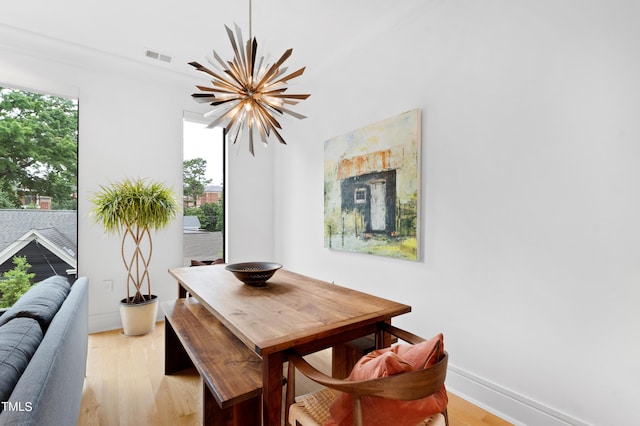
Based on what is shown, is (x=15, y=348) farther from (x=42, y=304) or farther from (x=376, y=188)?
(x=376, y=188)

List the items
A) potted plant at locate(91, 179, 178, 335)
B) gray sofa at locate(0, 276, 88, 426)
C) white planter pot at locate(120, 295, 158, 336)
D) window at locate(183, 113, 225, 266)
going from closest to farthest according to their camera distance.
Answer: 1. gray sofa at locate(0, 276, 88, 426)
2. potted plant at locate(91, 179, 178, 335)
3. white planter pot at locate(120, 295, 158, 336)
4. window at locate(183, 113, 225, 266)

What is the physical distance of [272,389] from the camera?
120cm

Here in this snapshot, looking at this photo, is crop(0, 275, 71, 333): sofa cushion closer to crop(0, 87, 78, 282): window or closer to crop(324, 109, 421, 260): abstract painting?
crop(0, 87, 78, 282): window

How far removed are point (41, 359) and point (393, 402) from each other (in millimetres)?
1172

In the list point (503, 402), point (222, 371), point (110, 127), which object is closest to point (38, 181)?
point (110, 127)

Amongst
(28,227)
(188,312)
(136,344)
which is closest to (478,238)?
(188,312)

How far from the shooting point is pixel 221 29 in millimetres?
2607

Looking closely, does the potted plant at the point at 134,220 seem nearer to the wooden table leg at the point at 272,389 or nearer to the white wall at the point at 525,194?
the white wall at the point at 525,194

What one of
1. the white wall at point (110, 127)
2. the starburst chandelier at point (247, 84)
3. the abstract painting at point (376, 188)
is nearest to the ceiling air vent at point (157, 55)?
the white wall at point (110, 127)

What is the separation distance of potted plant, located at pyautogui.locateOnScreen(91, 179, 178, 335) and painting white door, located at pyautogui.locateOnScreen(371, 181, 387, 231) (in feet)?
6.42

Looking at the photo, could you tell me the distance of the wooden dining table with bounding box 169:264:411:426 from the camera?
3.89 feet

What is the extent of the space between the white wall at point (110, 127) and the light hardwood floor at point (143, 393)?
2.54 feet

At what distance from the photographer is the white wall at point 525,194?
→ 1.47 m

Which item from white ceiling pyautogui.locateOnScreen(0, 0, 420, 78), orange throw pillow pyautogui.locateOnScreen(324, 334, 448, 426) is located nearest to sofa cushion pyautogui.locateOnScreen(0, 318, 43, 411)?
orange throw pillow pyautogui.locateOnScreen(324, 334, 448, 426)
